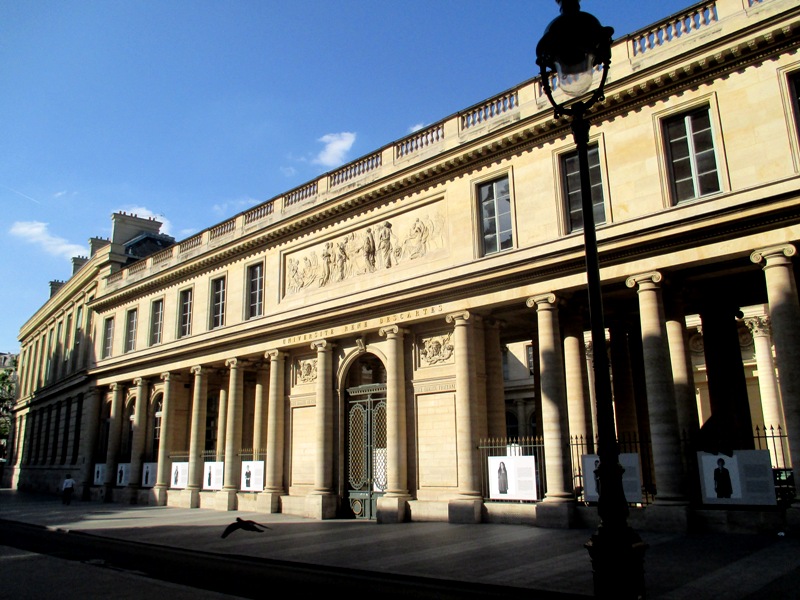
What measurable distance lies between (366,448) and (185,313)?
41.8 feet

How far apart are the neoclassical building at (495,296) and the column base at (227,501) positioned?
74 millimetres

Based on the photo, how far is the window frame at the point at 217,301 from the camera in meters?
27.0

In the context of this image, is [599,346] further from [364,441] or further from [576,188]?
[364,441]

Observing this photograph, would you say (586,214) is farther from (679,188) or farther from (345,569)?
(679,188)

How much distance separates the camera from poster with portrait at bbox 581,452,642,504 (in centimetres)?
1429

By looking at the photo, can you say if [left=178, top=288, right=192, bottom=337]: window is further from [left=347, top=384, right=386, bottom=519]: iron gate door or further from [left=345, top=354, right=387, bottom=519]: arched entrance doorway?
[left=347, top=384, right=386, bottom=519]: iron gate door

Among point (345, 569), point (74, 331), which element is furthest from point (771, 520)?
point (74, 331)

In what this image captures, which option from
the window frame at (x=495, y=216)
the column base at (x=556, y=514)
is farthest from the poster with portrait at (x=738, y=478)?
the window frame at (x=495, y=216)

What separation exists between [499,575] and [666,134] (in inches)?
437

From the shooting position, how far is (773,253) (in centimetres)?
1310

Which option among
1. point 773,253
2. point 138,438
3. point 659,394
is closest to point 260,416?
point 138,438

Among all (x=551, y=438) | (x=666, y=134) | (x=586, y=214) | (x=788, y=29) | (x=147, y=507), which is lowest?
(x=147, y=507)

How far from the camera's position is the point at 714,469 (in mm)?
13477

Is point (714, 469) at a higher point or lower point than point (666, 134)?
lower
